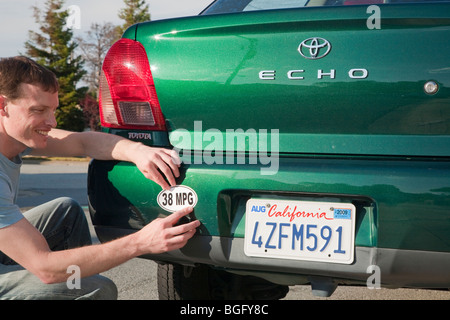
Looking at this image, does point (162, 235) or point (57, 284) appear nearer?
point (162, 235)

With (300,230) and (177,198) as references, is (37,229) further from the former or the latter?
(300,230)

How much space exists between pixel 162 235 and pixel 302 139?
2.01 feet

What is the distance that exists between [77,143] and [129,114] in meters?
0.35

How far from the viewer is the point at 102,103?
224cm

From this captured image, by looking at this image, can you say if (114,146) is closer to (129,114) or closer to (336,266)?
(129,114)

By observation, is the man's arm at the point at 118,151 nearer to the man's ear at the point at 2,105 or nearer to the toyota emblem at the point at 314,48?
the man's ear at the point at 2,105

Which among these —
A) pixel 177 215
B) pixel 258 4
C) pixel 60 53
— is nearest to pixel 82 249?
pixel 177 215

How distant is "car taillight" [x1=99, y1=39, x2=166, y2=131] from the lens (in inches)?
82.8

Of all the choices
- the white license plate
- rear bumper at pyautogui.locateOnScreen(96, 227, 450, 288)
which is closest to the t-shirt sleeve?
rear bumper at pyautogui.locateOnScreen(96, 227, 450, 288)

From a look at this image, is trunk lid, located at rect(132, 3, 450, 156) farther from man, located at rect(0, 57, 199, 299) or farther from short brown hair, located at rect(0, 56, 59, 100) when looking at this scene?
short brown hair, located at rect(0, 56, 59, 100)

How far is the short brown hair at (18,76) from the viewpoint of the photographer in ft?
6.26

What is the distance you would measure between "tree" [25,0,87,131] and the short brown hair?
104ft

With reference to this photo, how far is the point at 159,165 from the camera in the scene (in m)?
1.96

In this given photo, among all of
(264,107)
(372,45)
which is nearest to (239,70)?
(264,107)
